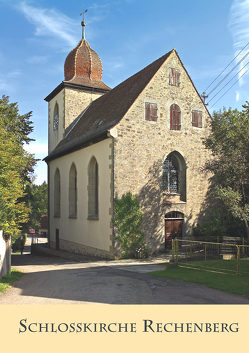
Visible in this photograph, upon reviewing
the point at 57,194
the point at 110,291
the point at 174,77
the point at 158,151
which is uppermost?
the point at 174,77

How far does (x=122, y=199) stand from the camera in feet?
59.6

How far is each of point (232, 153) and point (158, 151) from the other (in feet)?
17.8

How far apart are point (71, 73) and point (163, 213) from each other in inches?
684

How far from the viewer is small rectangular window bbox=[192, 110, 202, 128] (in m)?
21.5

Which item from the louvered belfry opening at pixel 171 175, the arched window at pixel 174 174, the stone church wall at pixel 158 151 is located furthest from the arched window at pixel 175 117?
the louvered belfry opening at pixel 171 175

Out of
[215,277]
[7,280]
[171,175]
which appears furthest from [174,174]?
[7,280]

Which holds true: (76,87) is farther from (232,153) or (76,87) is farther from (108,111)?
(232,153)

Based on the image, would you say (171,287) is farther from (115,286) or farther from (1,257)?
(1,257)

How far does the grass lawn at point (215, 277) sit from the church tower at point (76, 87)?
19044 millimetres

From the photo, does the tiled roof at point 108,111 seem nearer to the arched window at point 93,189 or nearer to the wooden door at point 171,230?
the arched window at point 93,189

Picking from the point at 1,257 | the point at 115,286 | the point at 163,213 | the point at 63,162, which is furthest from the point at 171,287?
the point at 63,162

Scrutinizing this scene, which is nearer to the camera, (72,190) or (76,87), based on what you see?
(72,190)

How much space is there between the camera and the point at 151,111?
19.7m

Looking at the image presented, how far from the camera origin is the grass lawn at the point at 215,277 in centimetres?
942
